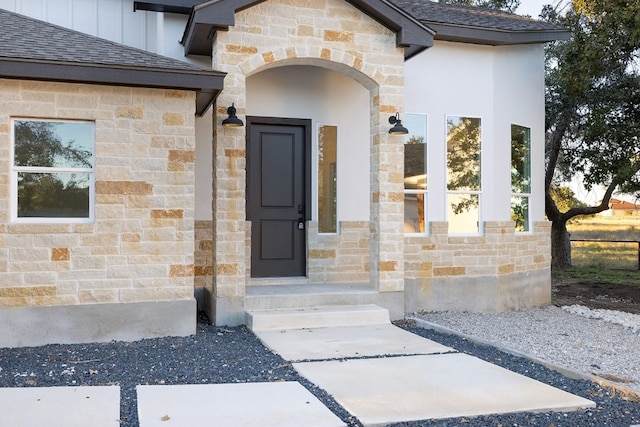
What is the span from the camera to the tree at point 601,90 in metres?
11.2

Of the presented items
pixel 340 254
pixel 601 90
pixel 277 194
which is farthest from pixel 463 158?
pixel 601 90

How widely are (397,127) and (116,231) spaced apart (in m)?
4.01

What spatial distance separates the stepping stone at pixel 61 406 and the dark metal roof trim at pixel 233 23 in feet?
15.6

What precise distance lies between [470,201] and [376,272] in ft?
9.06

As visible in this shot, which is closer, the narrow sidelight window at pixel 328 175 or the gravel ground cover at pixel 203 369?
the gravel ground cover at pixel 203 369

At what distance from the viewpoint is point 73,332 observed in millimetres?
7316

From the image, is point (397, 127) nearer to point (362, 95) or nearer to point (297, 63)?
point (297, 63)

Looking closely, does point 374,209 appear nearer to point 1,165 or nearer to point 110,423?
point 1,165

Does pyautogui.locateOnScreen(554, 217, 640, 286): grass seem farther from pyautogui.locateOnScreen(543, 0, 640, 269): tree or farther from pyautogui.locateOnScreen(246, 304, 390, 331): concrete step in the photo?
pyautogui.locateOnScreen(246, 304, 390, 331): concrete step

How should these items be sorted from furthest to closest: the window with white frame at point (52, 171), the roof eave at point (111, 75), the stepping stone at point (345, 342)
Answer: the window with white frame at point (52, 171) < the roof eave at point (111, 75) < the stepping stone at point (345, 342)

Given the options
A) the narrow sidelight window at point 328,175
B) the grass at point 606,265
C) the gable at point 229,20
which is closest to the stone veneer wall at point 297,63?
the gable at point 229,20

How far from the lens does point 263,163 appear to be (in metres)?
10.2

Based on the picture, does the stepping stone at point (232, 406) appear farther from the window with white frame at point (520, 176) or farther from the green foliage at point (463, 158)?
the window with white frame at point (520, 176)

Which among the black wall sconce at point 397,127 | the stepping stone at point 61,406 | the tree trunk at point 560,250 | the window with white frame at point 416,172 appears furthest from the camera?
the tree trunk at point 560,250
